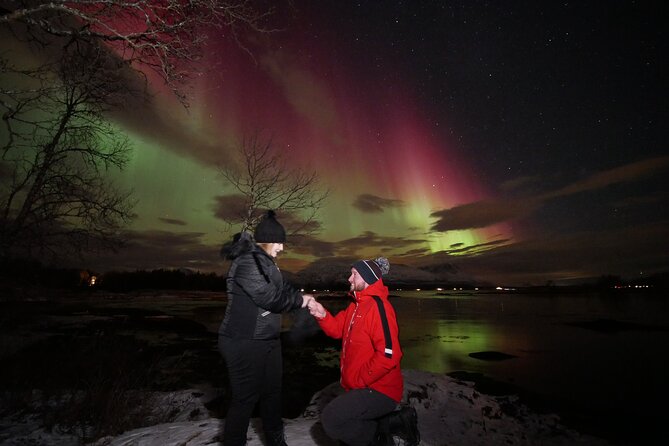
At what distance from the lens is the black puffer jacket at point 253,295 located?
11.1 feet

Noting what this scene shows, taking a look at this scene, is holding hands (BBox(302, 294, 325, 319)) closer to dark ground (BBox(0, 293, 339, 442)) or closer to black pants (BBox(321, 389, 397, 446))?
dark ground (BBox(0, 293, 339, 442))

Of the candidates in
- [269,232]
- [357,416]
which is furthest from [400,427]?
[269,232]

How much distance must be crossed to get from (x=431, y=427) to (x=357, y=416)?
275 inches

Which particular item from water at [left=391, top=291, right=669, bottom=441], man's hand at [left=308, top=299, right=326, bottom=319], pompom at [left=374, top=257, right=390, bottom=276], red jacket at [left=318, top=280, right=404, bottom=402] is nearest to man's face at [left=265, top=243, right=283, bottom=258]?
man's hand at [left=308, top=299, right=326, bottom=319]

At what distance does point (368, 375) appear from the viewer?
333 cm

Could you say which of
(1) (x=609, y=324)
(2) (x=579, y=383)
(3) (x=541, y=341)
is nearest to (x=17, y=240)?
(2) (x=579, y=383)

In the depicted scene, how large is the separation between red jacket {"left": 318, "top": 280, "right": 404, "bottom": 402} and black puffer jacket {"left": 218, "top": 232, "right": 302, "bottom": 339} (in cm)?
72

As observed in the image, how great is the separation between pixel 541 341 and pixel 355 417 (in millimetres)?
38833

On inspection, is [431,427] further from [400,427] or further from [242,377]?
[242,377]

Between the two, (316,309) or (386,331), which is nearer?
(386,331)

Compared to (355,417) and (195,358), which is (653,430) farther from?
(195,358)

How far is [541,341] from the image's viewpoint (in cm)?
3475

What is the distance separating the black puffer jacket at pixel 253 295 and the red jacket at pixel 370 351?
72 cm

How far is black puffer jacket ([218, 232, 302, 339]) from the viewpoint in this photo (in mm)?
3383
